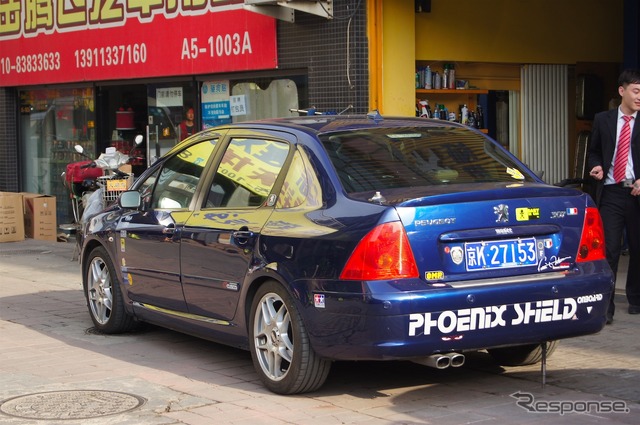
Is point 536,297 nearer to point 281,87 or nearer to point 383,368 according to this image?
point 383,368

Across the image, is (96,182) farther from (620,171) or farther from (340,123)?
(340,123)

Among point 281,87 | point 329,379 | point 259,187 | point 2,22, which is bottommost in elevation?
point 329,379

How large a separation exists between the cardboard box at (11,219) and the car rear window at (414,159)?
10.6m

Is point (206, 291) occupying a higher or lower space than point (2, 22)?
lower

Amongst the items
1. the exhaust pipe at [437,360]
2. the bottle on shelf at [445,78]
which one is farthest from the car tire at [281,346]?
the bottle on shelf at [445,78]

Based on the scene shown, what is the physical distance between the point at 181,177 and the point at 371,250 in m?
2.49

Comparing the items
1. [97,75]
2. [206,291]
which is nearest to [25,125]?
[97,75]

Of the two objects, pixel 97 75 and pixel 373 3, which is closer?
pixel 373 3

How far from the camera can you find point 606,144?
29.5 ft

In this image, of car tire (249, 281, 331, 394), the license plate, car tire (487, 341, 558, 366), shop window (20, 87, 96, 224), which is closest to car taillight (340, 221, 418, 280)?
the license plate

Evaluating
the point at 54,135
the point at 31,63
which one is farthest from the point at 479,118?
the point at 31,63

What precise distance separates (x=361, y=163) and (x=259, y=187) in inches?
28.8

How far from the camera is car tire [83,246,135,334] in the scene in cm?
862

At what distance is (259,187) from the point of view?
709 centimetres
